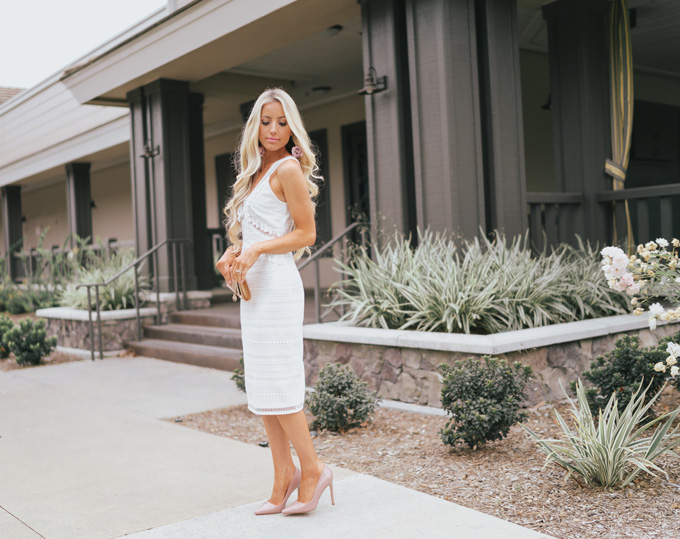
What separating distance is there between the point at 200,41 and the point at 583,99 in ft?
13.8

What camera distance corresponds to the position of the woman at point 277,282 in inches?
114

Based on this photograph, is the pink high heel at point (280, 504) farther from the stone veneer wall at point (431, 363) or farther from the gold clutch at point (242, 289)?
the stone veneer wall at point (431, 363)

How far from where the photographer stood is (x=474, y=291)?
5.41 meters

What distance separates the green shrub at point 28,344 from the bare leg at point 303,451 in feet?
20.0

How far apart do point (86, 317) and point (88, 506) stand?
601cm

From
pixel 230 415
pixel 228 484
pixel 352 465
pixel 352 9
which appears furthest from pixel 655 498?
pixel 352 9

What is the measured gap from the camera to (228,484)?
3572mm

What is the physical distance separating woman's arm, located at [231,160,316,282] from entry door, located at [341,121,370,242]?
830 cm

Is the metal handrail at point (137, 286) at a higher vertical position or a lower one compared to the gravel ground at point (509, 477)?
higher

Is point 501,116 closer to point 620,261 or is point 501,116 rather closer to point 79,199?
point 620,261

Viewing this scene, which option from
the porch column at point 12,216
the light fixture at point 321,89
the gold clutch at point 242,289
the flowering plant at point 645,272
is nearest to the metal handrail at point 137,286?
the light fixture at point 321,89

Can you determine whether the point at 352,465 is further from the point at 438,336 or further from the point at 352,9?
the point at 352,9

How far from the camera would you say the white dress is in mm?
2908

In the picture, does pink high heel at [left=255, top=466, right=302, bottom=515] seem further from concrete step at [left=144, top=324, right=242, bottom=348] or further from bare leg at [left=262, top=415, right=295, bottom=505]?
concrete step at [left=144, top=324, right=242, bottom=348]
